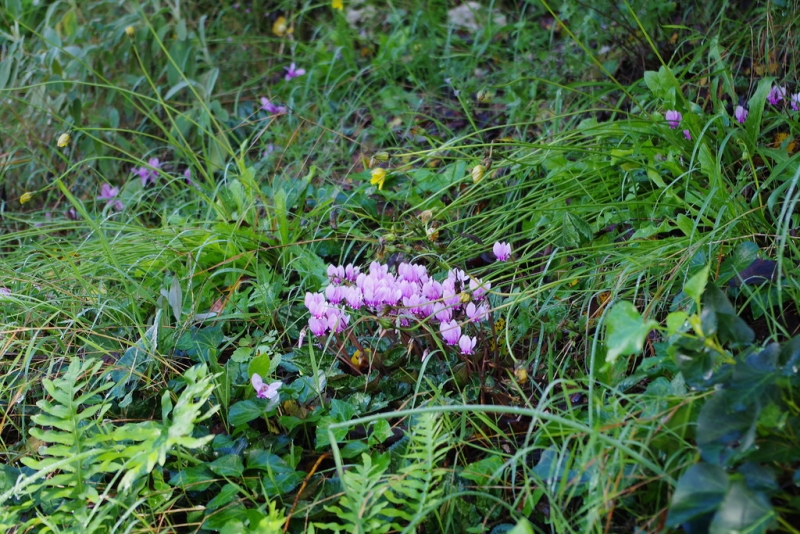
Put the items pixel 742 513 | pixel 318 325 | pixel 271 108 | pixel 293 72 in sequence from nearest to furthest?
1. pixel 742 513
2. pixel 318 325
3. pixel 271 108
4. pixel 293 72

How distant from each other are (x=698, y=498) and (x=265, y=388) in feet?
2.84

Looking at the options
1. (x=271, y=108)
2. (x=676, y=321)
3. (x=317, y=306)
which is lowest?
(x=271, y=108)

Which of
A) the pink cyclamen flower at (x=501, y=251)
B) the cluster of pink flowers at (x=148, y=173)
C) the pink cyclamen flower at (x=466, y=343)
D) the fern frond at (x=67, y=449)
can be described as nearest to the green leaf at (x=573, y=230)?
the pink cyclamen flower at (x=501, y=251)

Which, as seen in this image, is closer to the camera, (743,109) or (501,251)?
(501,251)

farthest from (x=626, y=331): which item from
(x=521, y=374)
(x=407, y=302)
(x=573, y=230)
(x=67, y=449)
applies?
(x=67, y=449)

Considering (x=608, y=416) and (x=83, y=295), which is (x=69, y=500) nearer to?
(x=83, y=295)

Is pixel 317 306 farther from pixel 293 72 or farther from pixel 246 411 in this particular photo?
pixel 293 72

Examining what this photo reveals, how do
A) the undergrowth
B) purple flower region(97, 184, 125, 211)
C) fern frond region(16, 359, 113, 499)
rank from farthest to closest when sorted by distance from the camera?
purple flower region(97, 184, 125, 211), fern frond region(16, 359, 113, 499), the undergrowth

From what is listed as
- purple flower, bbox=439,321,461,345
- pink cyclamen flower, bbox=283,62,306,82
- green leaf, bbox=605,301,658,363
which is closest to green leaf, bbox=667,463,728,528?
green leaf, bbox=605,301,658,363

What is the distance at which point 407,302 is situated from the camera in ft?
5.08

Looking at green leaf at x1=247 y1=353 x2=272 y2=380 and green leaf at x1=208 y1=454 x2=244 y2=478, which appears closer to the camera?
green leaf at x1=208 y1=454 x2=244 y2=478

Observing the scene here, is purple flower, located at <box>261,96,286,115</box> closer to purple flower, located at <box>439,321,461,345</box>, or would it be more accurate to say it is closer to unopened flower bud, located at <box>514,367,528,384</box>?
purple flower, located at <box>439,321,461,345</box>

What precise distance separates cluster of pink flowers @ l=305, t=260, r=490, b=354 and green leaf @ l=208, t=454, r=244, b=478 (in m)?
0.32

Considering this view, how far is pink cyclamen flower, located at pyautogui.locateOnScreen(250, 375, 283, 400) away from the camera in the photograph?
1.50 meters
